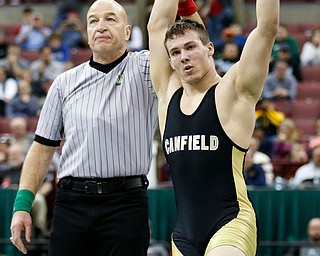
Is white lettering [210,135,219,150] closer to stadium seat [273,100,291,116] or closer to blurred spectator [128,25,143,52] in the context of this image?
stadium seat [273,100,291,116]

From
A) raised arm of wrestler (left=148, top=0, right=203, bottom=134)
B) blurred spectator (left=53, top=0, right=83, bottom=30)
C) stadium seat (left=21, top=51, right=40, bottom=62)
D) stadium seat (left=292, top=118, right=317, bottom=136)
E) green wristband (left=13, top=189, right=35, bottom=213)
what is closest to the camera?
raised arm of wrestler (left=148, top=0, right=203, bottom=134)

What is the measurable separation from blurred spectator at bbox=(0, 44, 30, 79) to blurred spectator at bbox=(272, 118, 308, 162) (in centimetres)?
417

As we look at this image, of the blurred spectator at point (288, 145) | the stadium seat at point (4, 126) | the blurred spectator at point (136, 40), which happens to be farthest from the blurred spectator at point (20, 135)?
the blurred spectator at point (136, 40)

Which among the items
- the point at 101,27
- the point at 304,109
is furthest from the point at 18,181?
the point at 101,27

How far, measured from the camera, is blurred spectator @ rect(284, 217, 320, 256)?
376 inches

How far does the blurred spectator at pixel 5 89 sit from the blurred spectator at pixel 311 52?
4186 mm

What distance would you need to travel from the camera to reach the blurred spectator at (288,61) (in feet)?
47.8

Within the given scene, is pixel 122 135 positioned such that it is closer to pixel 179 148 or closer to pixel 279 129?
pixel 179 148

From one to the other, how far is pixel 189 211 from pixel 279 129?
7208 mm

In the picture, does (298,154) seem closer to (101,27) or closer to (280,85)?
(280,85)

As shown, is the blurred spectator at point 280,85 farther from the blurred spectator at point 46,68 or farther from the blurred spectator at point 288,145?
the blurred spectator at point 46,68

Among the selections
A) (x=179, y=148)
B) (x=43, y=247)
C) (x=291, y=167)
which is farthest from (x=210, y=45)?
(x=291, y=167)

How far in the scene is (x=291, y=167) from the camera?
11656 mm

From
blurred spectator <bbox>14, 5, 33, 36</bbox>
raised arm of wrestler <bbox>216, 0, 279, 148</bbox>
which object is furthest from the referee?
blurred spectator <bbox>14, 5, 33, 36</bbox>
